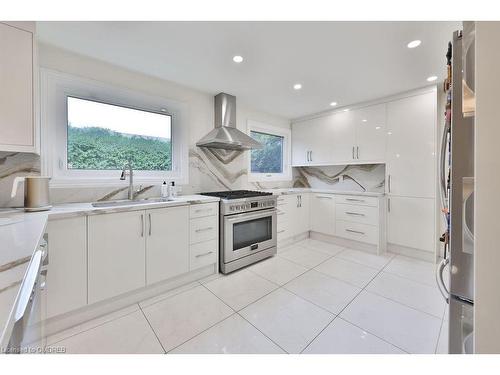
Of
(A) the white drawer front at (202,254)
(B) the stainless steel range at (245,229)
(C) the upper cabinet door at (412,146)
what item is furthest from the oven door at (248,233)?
(C) the upper cabinet door at (412,146)

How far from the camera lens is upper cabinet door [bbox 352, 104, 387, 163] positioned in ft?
9.71

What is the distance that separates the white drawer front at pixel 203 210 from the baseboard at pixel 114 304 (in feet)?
1.96

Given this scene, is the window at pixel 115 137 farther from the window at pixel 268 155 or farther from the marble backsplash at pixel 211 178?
the window at pixel 268 155

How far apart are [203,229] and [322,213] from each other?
2.15 m

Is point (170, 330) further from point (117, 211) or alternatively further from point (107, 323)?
point (117, 211)

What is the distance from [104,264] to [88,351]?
541mm

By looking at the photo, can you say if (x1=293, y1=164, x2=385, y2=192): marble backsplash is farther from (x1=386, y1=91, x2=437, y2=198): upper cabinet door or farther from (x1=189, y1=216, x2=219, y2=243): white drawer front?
(x1=189, y1=216, x2=219, y2=243): white drawer front

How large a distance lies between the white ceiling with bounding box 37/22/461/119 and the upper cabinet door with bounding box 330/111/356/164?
2.09 ft

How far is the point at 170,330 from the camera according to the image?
4.85 feet

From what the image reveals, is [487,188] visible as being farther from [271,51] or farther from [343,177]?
[343,177]

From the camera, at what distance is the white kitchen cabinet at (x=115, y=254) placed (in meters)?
1.55

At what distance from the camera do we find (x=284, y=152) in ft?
13.4
